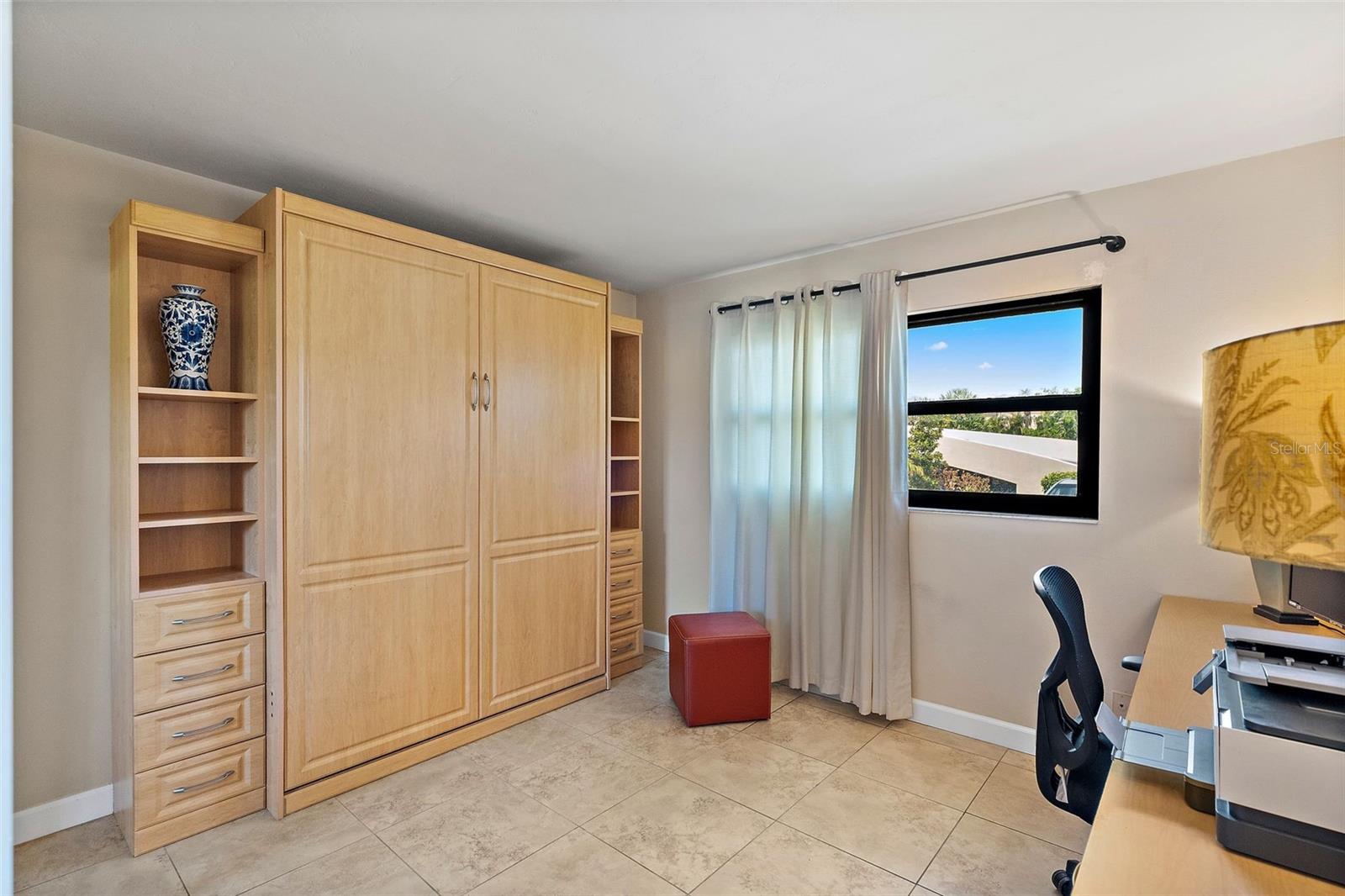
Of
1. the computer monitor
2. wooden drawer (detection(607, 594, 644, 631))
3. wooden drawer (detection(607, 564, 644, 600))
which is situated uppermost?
the computer monitor

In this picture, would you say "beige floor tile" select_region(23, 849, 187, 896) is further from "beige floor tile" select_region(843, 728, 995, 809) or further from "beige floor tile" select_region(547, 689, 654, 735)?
"beige floor tile" select_region(843, 728, 995, 809)

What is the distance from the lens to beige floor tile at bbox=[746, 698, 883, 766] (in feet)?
9.66

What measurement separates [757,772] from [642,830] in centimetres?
63

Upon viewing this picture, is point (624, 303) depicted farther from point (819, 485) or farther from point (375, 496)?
point (375, 496)

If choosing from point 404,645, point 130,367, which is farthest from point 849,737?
point 130,367

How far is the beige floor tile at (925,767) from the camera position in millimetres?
2594

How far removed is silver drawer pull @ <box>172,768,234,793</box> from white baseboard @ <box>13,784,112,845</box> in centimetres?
46

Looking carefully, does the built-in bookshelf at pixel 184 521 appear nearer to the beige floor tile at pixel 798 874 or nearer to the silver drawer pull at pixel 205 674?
the silver drawer pull at pixel 205 674

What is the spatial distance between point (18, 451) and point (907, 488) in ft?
12.0

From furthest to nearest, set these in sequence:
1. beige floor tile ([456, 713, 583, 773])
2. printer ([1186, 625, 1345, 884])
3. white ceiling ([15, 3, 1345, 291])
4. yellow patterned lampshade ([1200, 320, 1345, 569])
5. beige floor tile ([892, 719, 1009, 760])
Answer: beige floor tile ([892, 719, 1009, 760])
beige floor tile ([456, 713, 583, 773])
white ceiling ([15, 3, 1345, 291])
printer ([1186, 625, 1345, 884])
yellow patterned lampshade ([1200, 320, 1345, 569])

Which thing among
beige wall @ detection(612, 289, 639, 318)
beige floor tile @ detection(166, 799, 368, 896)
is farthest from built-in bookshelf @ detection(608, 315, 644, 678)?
beige floor tile @ detection(166, 799, 368, 896)

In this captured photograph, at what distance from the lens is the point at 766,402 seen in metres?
3.82

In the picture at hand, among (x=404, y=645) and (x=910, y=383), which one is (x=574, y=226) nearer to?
(x=910, y=383)

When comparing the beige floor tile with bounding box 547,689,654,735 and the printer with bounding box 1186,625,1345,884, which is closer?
the printer with bounding box 1186,625,1345,884
